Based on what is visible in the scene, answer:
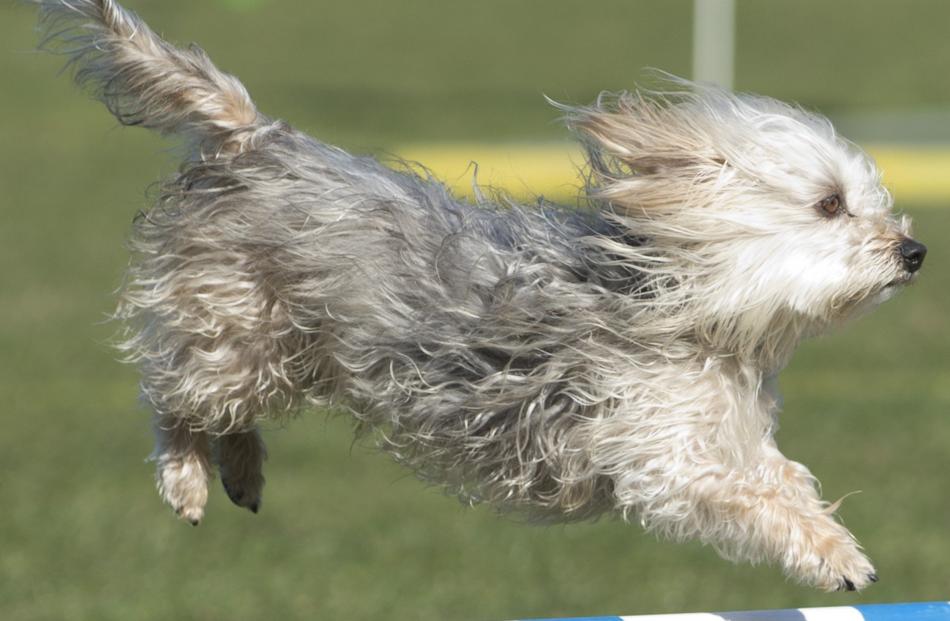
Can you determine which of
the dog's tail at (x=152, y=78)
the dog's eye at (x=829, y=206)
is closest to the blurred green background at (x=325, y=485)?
the dog's tail at (x=152, y=78)

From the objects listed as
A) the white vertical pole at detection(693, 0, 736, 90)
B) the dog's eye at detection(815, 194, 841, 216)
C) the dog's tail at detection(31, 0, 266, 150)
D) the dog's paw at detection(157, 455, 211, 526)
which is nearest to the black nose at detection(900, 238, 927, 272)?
the dog's eye at detection(815, 194, 841, 216)

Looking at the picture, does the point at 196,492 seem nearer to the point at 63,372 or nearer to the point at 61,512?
the point at 61,512

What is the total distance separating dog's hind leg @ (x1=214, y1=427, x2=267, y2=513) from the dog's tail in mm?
1080

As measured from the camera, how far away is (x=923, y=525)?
12.4 m

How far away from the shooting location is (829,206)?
5051 mm

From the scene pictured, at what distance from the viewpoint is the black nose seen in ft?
16.3

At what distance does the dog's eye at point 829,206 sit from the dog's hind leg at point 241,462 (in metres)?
2.26

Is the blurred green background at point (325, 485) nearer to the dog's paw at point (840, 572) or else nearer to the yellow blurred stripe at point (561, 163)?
the yellow blurred stripe at point (561, 163)

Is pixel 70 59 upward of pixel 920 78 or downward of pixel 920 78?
downward

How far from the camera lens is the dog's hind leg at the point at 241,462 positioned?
627 cm

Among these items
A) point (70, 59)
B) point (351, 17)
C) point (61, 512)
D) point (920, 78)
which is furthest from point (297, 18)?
point (70, 59)

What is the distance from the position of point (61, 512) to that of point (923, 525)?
238 inches

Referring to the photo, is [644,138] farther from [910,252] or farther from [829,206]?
[910,252]

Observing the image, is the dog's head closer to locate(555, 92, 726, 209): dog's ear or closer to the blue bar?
locate(555, 92, 726, 209): dog's ear
